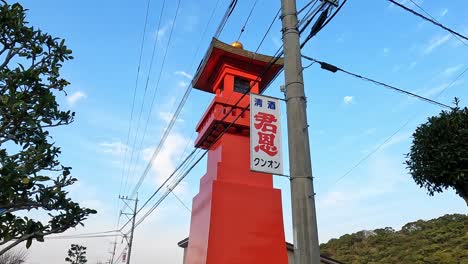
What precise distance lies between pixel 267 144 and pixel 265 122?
44 cm

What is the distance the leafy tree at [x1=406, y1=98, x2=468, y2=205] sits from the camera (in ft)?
35.3

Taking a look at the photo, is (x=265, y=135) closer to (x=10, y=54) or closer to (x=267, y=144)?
(x=267, y=144)

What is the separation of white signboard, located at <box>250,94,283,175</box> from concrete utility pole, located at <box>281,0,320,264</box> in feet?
2.79

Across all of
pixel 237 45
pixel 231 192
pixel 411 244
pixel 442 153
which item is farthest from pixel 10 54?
pixel 411 244

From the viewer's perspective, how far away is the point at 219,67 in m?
15.1

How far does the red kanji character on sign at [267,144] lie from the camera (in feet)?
18.3

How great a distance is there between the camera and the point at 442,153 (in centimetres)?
1098

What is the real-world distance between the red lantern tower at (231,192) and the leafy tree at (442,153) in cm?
521

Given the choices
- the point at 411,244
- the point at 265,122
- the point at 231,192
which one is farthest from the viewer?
the point at 411,244

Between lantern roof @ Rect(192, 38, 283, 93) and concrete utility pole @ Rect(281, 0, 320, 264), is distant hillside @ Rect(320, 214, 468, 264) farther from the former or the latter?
concrete utility pole @ Rect(281, 0, 320, 264)

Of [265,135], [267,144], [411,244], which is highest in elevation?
[411,244]

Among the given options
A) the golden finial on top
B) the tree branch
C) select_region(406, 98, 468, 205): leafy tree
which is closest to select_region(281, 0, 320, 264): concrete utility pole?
the tree branch

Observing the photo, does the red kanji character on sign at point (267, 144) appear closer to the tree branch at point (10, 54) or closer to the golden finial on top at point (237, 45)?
the tree branch at point (10, 54)

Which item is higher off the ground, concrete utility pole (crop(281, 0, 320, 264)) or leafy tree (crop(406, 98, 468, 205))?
leafy tree (crop(406, 98, 468, 205))
